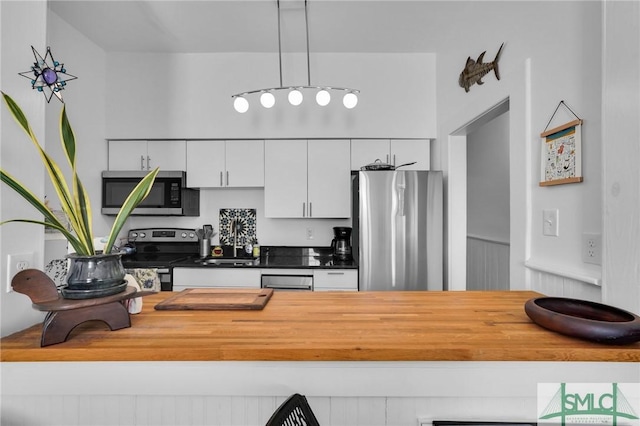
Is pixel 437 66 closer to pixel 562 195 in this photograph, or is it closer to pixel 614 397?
pixel 562 195

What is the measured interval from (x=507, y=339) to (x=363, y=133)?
92.8 inches

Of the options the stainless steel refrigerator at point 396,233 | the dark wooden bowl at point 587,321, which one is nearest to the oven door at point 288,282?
the stainless steel refrigerator at point 396,233

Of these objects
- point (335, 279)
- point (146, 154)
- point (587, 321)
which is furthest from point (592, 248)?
point (146, 154)

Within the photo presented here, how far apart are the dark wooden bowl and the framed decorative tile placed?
2.68m

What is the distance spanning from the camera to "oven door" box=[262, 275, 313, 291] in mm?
2670

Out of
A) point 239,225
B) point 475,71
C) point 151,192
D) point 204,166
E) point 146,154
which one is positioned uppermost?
point 475,71

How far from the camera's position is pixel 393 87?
116 inches

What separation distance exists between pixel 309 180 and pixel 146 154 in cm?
159

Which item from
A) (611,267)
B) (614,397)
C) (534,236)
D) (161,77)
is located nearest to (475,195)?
(534,236)

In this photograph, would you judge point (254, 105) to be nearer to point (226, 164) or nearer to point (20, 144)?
point (226, 164)

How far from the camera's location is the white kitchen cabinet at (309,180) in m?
2.95

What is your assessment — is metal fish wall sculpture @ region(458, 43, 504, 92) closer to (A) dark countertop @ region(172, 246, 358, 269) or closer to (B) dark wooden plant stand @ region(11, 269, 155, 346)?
(A) dark countertop @ region(172, 246, 358, 269)

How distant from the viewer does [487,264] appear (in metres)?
3.16

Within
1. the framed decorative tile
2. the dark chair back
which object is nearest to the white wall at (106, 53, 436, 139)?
the framed decorative tile
